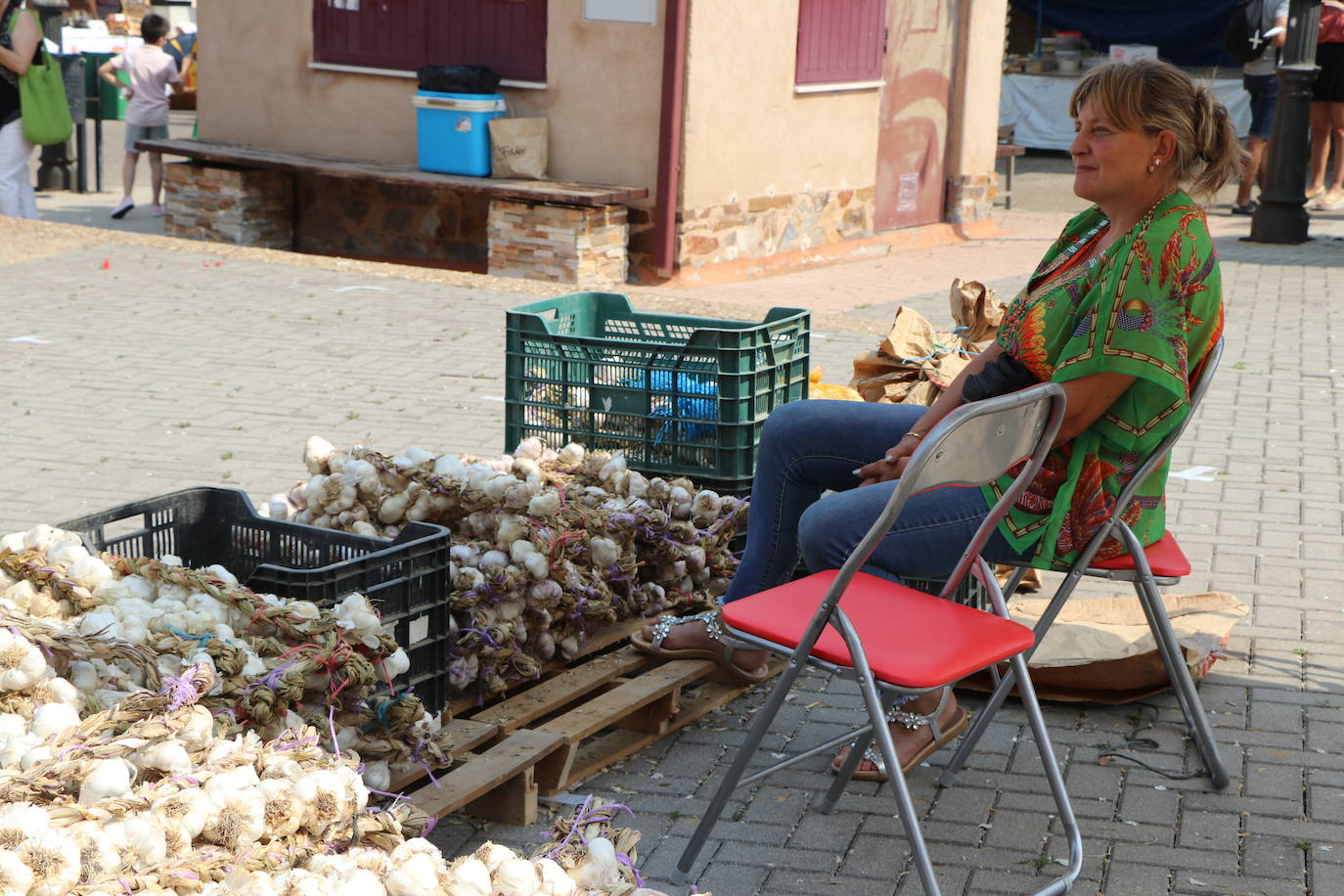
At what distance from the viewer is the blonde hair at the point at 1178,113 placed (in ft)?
10.2

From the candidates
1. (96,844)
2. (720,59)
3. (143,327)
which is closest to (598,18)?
(720,59)

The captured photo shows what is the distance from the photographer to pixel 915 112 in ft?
43.4

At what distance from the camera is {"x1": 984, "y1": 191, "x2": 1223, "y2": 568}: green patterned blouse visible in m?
3.04

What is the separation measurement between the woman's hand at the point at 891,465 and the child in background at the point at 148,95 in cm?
1142

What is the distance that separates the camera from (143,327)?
8.34 metres

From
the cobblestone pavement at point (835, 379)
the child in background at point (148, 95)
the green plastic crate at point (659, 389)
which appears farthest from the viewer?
the child in background at point (148, 95)

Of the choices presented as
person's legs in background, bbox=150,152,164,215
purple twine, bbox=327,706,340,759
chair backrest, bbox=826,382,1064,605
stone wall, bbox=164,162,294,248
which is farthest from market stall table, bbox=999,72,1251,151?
purple twine, bbox=327,706,340,759

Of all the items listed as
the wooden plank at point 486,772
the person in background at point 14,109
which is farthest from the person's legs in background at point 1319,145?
the wooden plank at point 486,772

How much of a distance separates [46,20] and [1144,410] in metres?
15.0

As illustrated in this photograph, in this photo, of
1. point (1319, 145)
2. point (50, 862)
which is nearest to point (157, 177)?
point (1319, 145)

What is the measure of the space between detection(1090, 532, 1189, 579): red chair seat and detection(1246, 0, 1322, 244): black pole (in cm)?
1046

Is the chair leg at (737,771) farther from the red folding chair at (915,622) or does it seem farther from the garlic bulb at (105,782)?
the garlic bulb at (105,782)

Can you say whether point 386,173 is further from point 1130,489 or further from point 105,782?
point 105,782

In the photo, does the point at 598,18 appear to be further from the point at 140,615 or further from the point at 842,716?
the point at 140,615
